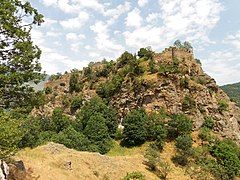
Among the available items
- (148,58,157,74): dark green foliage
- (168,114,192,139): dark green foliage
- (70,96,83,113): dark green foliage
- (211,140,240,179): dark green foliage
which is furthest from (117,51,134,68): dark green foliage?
(211,140,240,179): dark green foliage

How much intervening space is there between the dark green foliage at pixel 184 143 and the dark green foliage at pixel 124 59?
85.3 ft

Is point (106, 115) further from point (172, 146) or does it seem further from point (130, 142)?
point (172, 146)

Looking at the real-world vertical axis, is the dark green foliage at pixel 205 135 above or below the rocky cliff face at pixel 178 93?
below

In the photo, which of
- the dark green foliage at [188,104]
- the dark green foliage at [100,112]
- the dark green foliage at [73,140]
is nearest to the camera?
the dark green foliage at [73,140]

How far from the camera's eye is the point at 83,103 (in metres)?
79.8

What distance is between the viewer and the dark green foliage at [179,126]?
202 feet

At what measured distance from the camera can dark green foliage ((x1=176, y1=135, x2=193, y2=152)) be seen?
57812mm

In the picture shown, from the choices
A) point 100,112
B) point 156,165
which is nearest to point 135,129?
point 100,112

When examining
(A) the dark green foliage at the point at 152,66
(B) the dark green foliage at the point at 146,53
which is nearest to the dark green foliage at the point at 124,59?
(B) the dark green foliage at the point at 146,53

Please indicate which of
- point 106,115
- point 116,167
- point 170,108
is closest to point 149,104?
point 170,108

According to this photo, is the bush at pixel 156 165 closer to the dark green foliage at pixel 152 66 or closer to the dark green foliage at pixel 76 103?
the dark green foliage at pixel 152 66

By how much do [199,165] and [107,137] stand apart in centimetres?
1779

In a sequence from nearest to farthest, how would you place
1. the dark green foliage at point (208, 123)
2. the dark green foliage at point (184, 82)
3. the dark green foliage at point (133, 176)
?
the dark green foliage at point (133, 176) → the dark green foliage at point (208, 123) → the dark green foliage at point (184, 82)

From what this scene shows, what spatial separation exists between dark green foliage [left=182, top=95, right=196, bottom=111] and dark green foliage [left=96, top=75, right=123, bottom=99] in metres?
15.6
